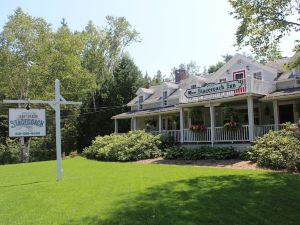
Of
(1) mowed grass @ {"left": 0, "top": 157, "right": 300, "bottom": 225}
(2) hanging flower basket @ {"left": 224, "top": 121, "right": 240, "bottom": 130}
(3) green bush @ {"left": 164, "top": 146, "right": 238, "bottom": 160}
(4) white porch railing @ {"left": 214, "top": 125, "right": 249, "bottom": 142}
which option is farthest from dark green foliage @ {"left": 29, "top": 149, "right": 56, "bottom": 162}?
(1) mowed grass @ {"left": 0, "top": 157, "right": 300, "bottom": 225}

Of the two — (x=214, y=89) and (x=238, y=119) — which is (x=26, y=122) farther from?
(x=238, y=119)

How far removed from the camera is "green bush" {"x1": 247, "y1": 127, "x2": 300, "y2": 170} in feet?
48.3

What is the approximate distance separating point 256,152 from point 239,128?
4.16 meters

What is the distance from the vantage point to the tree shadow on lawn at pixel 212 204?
7.26m

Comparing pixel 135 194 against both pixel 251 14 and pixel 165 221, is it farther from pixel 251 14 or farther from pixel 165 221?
pixel 251 14

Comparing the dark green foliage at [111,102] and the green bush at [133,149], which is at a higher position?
the dark green foliage at [111,102]

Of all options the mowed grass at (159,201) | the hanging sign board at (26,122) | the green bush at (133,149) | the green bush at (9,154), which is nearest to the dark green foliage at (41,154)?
the green bush at (9,154)

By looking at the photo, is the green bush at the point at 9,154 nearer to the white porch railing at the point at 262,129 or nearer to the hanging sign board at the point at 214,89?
the hanging sign board at the point at 214,89

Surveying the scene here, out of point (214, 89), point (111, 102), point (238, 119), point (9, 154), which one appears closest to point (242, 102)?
point (238, 119)

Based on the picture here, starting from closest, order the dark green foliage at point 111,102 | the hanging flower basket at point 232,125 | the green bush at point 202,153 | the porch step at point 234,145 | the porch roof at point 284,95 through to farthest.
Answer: the green bush at point 202,153 → the porch roof at point 284,95 → the porch step at point 234,145 → the hanging flower basket at point 232,125 → the dark green foliage at point 111,102

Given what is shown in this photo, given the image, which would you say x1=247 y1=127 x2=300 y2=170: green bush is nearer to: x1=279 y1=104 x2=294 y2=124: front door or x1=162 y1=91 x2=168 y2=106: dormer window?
x1=279 y1=104 x2=294 y2=124: front door

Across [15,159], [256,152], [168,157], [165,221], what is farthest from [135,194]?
[15,159]

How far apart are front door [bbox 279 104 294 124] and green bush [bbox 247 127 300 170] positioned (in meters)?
5.03

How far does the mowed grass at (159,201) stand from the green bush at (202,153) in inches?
285
